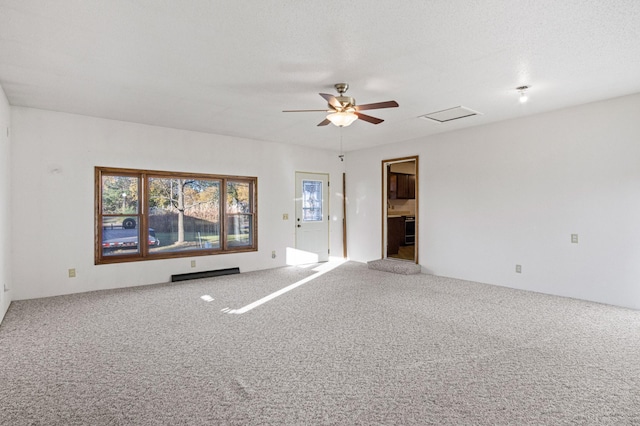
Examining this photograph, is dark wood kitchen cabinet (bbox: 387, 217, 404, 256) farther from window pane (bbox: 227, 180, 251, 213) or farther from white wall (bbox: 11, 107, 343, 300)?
white wall (bbox: 11, 107, 343, 300)

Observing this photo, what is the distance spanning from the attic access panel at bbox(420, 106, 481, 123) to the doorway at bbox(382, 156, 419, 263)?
5.28ft

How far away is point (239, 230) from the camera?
6.75 meters

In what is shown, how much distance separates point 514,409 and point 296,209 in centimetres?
576

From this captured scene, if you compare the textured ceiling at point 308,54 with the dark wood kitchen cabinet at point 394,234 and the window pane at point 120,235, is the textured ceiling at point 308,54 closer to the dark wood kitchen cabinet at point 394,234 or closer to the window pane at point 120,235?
the window pane at point 120,235

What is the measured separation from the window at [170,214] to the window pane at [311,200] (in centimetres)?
124

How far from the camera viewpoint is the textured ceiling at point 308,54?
245 cm

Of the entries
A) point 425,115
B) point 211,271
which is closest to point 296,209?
point 211,271

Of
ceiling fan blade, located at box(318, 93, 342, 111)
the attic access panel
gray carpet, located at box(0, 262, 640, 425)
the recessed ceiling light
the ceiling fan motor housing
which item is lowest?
gray carpet, located at box(0, 262, 640, 425)

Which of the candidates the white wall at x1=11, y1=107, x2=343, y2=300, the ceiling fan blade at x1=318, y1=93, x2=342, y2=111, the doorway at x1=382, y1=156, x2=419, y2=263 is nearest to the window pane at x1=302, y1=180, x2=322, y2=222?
the doorway at x1=382, y1=156, x2=419, y2=263

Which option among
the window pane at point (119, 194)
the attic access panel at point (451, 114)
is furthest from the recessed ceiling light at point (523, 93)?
the window pane at point (119, 194)

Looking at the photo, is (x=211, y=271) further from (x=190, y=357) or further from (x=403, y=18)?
(x=403, y=18)

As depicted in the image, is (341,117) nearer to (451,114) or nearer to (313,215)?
(451,114)

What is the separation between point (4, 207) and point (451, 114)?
5.99 m

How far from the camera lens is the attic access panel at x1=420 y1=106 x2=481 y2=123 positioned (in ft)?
15.9
